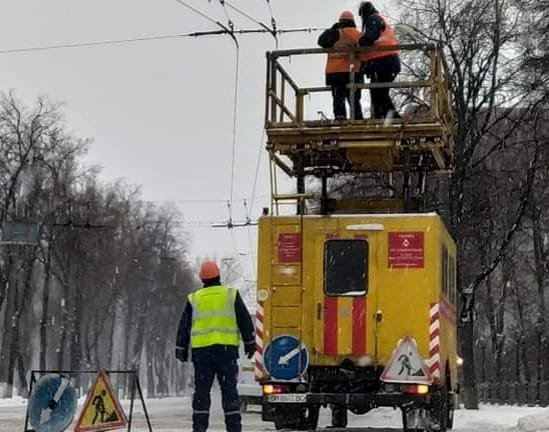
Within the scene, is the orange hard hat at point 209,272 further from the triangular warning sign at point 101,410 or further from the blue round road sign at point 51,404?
the blue round road sign at point 51,404

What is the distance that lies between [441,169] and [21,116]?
35.9 meters

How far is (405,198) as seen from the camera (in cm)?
1744

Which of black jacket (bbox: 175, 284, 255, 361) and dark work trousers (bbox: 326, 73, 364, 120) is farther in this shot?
dark work trousers (bbox: 326, 73, 364, 120)

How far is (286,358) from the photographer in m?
15.2

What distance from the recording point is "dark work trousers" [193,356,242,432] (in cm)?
1197

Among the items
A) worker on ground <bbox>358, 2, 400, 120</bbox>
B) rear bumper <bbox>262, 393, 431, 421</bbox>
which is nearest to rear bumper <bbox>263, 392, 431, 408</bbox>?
rear bumper <bbox>262, 393, 431, 421</bbox>

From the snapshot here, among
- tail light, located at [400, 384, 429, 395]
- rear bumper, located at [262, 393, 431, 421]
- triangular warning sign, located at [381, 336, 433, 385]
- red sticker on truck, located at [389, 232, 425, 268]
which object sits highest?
red sticker on truck, located at [389, 232, 425, 268]

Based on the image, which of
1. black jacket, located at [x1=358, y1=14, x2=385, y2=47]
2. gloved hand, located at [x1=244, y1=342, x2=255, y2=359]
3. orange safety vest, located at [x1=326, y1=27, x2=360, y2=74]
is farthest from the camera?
orange safety vest, located at [x1=326, y1=27, x2=360, y2=74]

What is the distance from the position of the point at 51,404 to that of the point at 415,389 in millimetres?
5507

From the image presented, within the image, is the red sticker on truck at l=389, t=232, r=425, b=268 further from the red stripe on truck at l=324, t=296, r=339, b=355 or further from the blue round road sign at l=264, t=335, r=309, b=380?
the blue round road sign at l=264, t=335, r=309, b=380

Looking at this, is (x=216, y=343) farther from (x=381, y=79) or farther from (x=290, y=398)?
(x=381, y=79)

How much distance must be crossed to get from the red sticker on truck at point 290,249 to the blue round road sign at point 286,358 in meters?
1.06

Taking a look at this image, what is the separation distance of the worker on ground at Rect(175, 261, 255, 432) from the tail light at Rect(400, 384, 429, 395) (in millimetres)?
3522

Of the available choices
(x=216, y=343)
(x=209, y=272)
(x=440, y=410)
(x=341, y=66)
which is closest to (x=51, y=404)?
(x=216, y=343)
